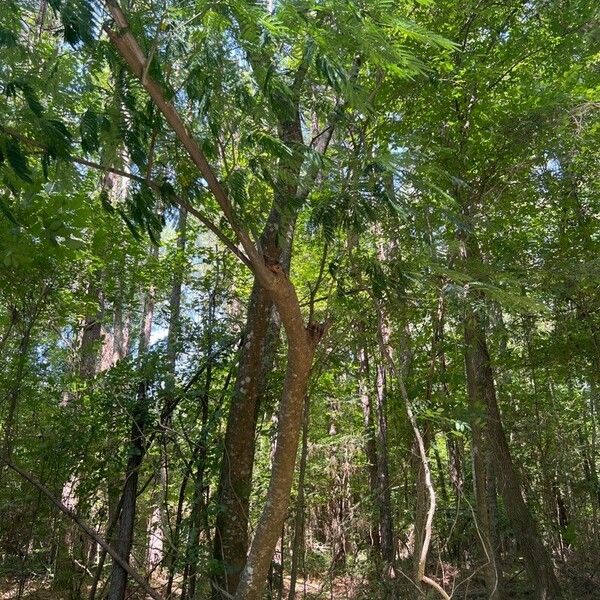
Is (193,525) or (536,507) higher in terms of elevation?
(536,507)

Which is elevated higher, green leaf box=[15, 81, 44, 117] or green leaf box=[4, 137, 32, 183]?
green leaf box=[15, 81, 44, 117]

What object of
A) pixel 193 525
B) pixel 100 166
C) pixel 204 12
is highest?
pixel 204 12

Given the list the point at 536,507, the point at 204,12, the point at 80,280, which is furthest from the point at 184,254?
the point at 536,507

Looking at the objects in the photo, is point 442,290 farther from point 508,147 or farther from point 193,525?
point 193,525

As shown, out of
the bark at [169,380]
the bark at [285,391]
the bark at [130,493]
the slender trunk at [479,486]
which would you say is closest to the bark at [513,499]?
the slender trunk at [479,486]

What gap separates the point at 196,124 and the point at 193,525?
287 cm

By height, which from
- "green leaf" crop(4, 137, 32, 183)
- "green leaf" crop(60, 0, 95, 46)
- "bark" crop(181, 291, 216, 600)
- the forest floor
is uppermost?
"green leaf" crop(60, 0, 95, 46)

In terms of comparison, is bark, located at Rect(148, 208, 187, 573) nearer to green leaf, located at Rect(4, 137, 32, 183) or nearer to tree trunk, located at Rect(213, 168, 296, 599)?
tree trunk, located at Rect(213, 168, 296, 599)

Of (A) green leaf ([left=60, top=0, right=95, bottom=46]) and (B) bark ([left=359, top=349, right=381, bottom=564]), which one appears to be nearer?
(A) green leaf ([left=60, top=0, right=95, bottom=46])

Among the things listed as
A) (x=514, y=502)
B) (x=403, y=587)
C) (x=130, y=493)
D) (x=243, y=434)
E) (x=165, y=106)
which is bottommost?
(x=403, y=587)

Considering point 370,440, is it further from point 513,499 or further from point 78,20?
point 78,20

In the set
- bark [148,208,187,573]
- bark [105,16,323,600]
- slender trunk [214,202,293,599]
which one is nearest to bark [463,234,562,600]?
slender trunk [214,202,293,599]

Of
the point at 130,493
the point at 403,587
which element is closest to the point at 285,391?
the point at 130,493

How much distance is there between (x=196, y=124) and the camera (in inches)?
122
